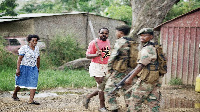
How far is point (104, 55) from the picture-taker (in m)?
5.45

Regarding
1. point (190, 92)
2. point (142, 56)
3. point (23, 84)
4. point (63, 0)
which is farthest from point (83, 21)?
point (142, 56)

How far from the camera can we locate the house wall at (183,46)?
29.4 ft

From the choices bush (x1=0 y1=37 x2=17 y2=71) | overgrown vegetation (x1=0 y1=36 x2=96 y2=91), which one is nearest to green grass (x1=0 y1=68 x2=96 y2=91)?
overgrown vegetation (x1=0 y1=36 x2=96 y2=91)

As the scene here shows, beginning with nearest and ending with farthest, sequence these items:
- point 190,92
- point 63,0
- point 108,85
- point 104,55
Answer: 1. point 108,85
2. point 104,55
3. point 190,92
4. point 63,0

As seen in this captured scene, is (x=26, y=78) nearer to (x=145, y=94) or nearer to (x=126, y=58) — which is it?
(x=126, y=58)

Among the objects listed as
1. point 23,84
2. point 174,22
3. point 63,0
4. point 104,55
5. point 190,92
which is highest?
point 63,0

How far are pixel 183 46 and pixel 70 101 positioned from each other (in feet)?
14.6

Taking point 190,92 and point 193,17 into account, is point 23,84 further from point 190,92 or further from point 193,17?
point 193,17

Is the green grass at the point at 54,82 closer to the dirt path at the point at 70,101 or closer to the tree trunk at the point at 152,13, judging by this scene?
the dirt path at the point at 70,101

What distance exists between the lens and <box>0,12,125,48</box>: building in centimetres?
1533

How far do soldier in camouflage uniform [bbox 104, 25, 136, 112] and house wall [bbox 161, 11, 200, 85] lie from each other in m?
4.68

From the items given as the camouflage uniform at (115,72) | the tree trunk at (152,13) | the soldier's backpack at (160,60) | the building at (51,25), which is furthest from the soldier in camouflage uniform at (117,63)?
the building at (51,25)

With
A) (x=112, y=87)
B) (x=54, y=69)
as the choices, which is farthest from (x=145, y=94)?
(x=54, y=69)

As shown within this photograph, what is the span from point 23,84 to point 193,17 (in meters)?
5.67
